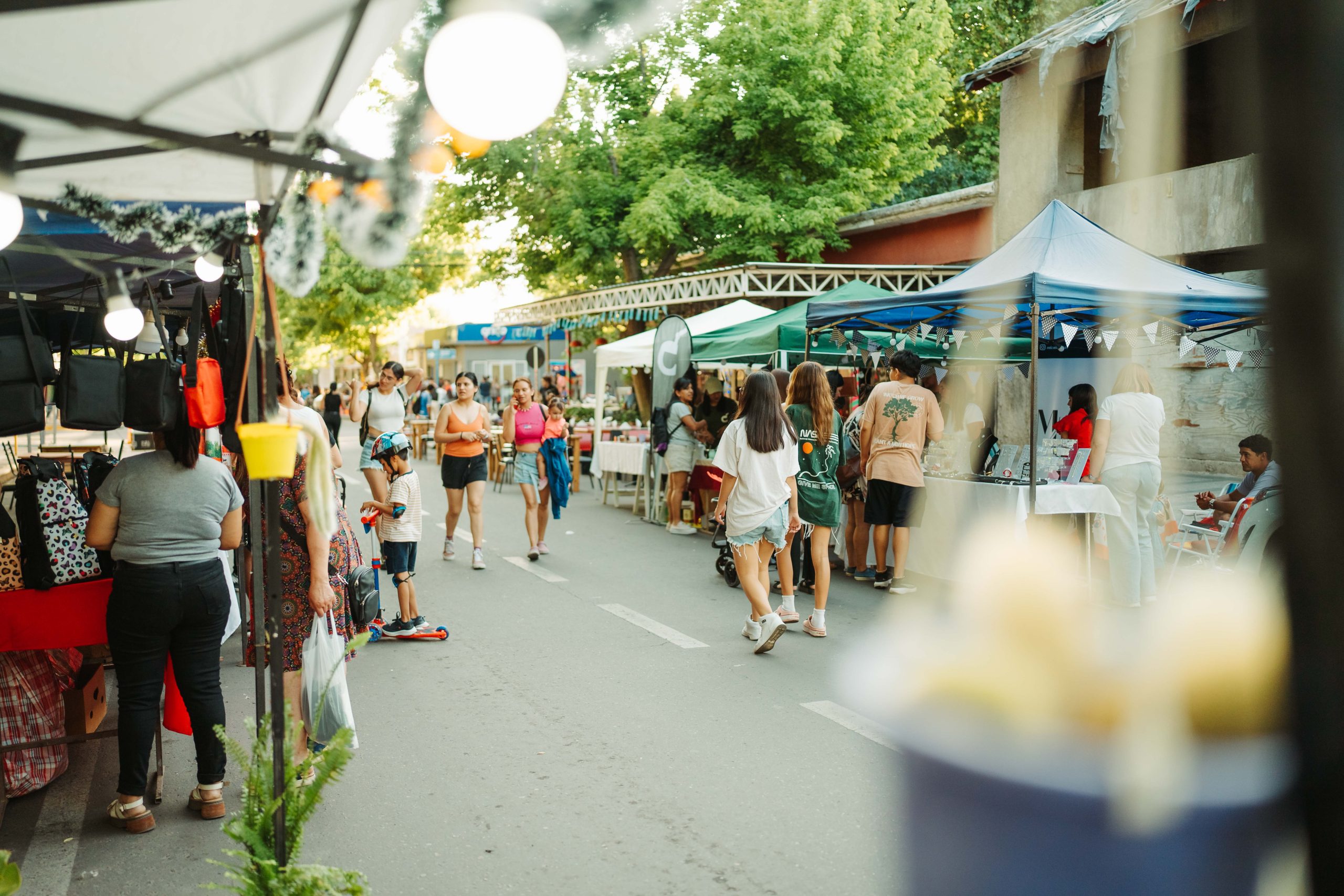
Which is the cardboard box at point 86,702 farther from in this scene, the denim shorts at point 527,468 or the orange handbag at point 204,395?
the denim shorts at point 527,468

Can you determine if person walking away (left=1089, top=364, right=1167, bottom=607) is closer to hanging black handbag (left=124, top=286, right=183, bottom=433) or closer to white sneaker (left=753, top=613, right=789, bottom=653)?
white sneaker (left=753, top=613, right=789, bottom=653)

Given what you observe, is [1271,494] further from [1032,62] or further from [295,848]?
[1032,62]

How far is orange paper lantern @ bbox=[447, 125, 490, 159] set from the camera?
7.75 feet

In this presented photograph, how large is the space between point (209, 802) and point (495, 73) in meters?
3.35

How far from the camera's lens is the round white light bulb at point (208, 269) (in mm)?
4984

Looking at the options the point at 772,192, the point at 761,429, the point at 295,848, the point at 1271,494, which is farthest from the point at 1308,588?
the point at 772,192

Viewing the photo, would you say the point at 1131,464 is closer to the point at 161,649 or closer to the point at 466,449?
the point at 466,449

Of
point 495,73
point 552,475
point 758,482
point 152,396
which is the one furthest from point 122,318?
point 552,475

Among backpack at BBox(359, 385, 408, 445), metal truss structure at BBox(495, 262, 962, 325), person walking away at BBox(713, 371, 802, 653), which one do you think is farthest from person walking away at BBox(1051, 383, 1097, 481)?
metal truss structure at BBox(495, 262, 962, 325)

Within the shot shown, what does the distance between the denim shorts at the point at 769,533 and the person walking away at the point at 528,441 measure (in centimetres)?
382

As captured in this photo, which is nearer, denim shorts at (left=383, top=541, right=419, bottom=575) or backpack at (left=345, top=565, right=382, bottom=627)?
backpack at (left=345, top=565, right=382, bottom=627)

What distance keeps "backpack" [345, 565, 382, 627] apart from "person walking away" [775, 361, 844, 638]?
312 centimetres

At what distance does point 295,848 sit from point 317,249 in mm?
1862

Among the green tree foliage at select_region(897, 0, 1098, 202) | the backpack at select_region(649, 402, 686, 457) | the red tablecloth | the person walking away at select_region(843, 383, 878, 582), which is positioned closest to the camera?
the red tablecloth
